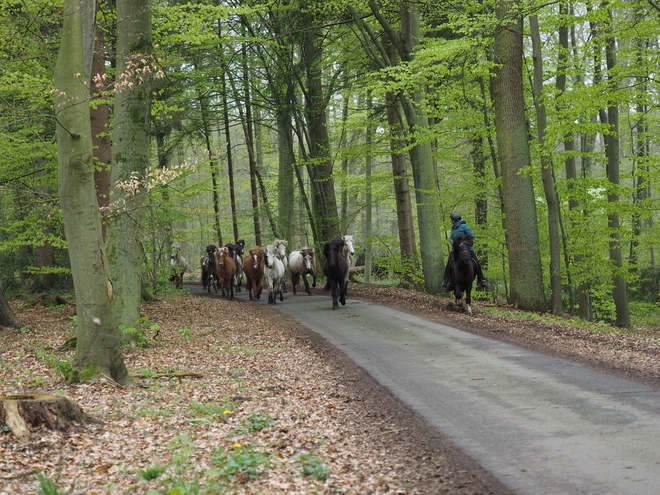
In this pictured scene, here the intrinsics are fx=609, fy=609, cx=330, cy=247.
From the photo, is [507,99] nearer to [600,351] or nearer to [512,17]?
[512,17]

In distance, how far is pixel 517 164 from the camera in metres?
17.2

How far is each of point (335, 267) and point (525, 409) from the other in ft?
36.6

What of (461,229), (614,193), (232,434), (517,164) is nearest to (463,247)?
(461,229)

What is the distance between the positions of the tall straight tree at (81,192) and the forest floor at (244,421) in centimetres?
70

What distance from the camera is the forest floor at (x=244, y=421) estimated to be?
501 cm

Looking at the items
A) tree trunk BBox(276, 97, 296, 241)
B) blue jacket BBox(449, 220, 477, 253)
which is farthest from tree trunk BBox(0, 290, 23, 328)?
tree trunk BBox(276, 97, 296, 241)

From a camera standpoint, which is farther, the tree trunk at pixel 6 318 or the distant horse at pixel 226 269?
the distant horse at pixel 226 269

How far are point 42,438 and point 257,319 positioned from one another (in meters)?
11.2

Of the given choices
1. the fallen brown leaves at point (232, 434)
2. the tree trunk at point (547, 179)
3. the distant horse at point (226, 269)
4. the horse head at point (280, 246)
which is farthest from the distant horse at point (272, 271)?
the fallen brown leaves at point (232, 434)

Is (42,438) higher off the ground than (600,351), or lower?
higher

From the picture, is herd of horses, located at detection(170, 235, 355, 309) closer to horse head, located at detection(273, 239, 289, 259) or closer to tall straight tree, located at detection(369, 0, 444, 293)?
horse head, located at detection(273, 239, 289, 259)

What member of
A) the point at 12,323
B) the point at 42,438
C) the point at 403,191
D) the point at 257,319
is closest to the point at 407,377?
the point at 42,438

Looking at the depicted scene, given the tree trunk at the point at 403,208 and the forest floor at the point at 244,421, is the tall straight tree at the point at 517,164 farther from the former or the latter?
the tree trunk at the point at 403,208

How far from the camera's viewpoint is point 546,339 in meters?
12.0
